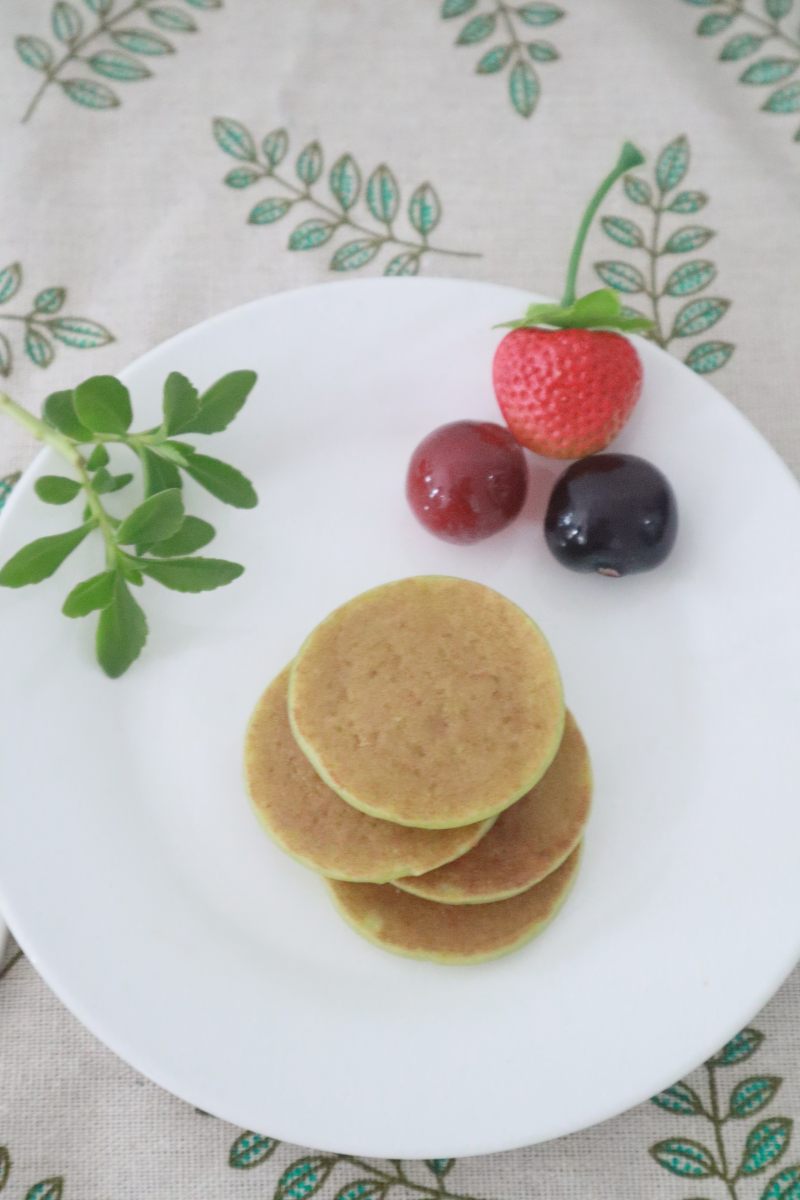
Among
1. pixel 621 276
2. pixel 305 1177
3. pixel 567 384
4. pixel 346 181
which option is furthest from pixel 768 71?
pixel 305 1177

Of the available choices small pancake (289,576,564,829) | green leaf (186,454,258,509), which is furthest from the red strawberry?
green leaf (186,454,258,509)

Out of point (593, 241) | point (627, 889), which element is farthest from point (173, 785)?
point (593, 241)

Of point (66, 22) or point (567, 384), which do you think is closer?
point (567, 384)

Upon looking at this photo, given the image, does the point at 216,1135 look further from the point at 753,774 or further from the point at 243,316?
the point at 243,316

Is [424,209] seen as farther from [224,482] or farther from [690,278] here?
[224,482]

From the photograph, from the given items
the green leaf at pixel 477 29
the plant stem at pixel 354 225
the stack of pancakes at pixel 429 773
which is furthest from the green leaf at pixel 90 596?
the green leaf at pixel 477 29

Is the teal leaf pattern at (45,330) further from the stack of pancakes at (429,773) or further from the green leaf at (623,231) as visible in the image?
the green leaf at (623,231)

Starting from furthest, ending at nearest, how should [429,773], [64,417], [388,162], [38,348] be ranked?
[388,162] < [38,348] < [64,417] < [429,773]
